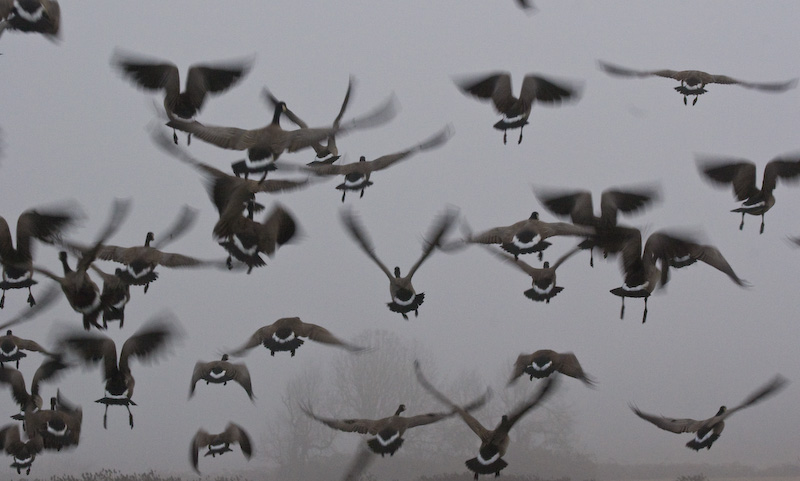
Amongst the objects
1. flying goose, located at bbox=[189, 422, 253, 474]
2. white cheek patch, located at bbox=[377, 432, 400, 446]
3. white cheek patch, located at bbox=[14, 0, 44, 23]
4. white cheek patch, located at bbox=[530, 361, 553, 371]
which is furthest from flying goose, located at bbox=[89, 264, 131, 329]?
white cheek patch, located at bbox=[530, 361, 553, 371]

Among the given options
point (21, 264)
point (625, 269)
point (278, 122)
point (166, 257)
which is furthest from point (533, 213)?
point (21, 264)

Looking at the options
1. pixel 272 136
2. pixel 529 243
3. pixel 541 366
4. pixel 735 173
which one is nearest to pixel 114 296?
pixel 272 136

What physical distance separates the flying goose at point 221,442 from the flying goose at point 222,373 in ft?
3.79

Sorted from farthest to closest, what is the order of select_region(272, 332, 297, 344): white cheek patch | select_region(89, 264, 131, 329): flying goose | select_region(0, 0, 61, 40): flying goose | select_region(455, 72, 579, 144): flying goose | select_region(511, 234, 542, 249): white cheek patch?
select_region(455, 72, 579, 144): flying goose, select_region(272, 332, 297, 344): white cheek patch, select_region(511, 234, 542, 249): white cheek patch, select_region(0, 0, 61, 40): flying goose, select_region(89, 264, 131, 329): flying goose

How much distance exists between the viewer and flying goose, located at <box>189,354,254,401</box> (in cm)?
1235

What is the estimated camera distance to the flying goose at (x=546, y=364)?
1162 cm

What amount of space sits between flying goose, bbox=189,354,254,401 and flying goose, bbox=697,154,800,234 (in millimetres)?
8935

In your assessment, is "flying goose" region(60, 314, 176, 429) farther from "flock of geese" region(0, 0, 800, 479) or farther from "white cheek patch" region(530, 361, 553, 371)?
"white cheek patch" region(530, 361, 553, 371)

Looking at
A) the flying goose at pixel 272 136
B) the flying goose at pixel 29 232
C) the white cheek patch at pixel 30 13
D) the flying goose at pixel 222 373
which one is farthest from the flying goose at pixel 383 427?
the white cheek patch at pixel 30 13

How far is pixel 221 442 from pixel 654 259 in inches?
328

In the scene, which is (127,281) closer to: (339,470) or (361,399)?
(339,470)

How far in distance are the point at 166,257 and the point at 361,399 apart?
48968 mm

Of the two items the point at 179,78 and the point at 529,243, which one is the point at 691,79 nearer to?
the point at 529,243

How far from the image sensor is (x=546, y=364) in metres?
11.8
